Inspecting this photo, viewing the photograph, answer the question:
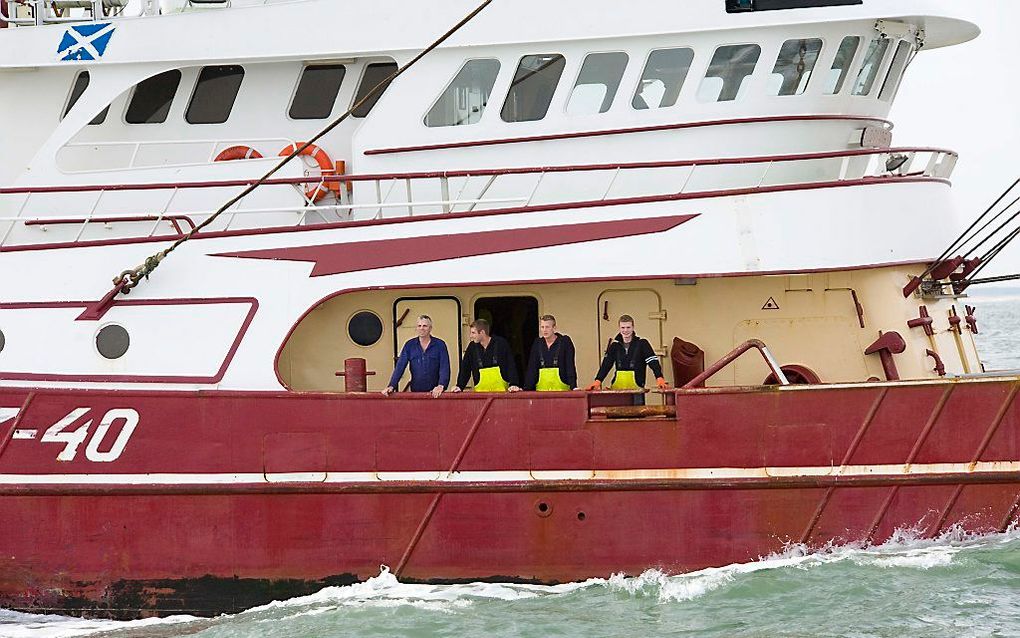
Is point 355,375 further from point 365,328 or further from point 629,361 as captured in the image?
point 629,361

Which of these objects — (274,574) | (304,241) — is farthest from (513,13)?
(274,574)

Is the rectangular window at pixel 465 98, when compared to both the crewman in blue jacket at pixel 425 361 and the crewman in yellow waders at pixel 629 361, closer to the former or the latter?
the crewman in blue jacket at pixel 425 361

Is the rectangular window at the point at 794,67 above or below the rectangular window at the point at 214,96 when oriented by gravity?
below

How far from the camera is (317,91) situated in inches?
439

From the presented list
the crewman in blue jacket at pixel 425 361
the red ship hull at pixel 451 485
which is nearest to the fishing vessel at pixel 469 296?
the red ship hull at pixel 451 485

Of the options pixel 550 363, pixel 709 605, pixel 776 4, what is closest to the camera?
pixel 709 605

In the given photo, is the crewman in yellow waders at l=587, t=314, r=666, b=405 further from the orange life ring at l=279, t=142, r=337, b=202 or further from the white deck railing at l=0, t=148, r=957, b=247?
the orange life ring at l=279, t=142, r=337, b=202

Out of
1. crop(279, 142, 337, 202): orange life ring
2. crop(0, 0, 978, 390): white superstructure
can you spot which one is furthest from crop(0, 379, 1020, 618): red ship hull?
crop(279, 142, 337, 202): orange life ring

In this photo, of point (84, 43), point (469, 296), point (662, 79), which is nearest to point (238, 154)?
point (84, 43)

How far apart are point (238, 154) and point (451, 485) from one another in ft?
11.4

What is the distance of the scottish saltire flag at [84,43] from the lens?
10711 millimetres

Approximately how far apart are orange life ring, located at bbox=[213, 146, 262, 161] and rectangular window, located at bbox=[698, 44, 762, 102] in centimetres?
359

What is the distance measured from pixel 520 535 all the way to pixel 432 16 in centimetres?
404

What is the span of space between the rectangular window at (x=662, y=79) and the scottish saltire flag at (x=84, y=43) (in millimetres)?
4193
